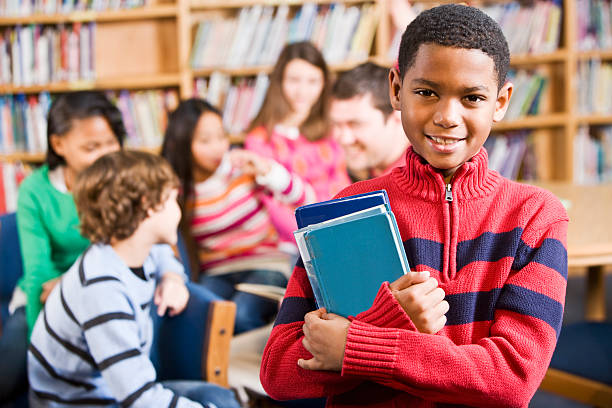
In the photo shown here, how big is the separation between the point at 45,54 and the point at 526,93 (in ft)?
8.63

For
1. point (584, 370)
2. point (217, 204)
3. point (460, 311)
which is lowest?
point (584, 370)

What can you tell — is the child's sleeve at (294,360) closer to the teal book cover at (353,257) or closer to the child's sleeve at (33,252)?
the teal book cover at (353,257)

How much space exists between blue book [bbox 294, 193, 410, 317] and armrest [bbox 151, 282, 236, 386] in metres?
0.70

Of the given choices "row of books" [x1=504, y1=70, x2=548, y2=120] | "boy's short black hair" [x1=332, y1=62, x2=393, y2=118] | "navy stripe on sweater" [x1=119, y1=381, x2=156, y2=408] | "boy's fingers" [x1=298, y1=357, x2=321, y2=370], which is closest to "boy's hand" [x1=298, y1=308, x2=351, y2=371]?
"boy's fingers" [x1=298, y1=357, x2=321, y2=370]

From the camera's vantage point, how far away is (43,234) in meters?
1.81

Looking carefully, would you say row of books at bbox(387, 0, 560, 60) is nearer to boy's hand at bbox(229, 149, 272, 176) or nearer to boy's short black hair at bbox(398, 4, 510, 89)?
boy's hand at bbox(229, 149, 272, 176)

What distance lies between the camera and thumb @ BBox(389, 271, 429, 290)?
0.65m

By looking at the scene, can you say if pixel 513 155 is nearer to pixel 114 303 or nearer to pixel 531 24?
pixel 531 24

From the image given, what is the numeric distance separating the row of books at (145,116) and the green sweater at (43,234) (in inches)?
52.8

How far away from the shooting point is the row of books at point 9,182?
10.4ft

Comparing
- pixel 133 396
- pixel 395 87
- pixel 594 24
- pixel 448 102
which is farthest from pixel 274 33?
pixel 448 102

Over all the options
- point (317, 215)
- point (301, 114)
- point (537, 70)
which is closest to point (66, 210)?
point (301, 114)

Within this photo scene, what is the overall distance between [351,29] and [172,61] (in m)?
1.03

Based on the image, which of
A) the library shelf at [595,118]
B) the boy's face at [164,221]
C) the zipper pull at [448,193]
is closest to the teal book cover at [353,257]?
the zipper pull at [448,193]
